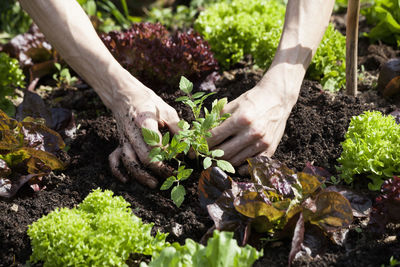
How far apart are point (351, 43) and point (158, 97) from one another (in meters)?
1.48

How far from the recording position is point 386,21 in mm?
4707

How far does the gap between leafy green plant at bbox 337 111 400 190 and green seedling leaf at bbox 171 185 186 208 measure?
959 millimetres

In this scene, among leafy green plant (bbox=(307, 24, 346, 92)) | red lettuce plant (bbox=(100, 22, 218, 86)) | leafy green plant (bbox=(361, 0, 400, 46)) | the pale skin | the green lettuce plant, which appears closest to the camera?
the green lettuce plant

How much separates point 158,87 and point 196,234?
167 cm

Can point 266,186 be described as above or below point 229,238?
below

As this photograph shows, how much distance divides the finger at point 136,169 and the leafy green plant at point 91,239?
415 millimetres

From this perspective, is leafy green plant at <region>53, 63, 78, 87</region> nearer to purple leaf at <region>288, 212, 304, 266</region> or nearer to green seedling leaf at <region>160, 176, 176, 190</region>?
green seedling leaf at <region>160, 176, 176, 190</region>

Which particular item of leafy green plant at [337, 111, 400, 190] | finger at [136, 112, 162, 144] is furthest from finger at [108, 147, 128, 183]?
leafy green plant at [337, 111, 400, 190]

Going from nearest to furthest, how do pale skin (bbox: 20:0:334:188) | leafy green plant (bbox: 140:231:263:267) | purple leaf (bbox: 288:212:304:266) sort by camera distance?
1. leafy green plant (bbox: 140:231:263:267)
2. purple leaf (bbox: 288:212:304:266)
3. pale skin (bbox: 20:0:334:188)

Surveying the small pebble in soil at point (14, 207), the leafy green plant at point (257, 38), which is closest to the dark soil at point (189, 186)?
the small pebble in soil at point (14, 207)

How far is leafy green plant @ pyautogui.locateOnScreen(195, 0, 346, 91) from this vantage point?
4.23 meters

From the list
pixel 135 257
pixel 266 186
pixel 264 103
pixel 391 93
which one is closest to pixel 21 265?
pixel 135 257

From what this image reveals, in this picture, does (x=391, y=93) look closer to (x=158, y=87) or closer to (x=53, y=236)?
(x=158, y=87)

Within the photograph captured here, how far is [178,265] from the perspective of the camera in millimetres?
2195
